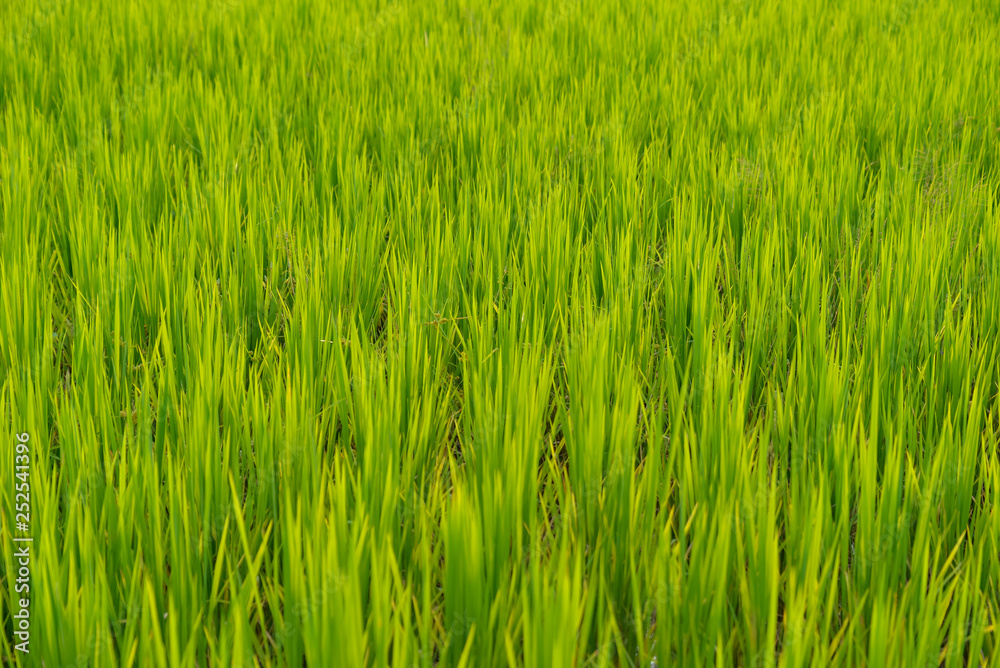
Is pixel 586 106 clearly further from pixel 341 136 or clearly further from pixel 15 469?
pixel 15 469

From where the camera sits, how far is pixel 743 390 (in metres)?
1.01

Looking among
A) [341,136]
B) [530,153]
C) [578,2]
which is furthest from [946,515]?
[578,2]

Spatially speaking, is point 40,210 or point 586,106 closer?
point 40,210

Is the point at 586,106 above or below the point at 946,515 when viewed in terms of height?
above

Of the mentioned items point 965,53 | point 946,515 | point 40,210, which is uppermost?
point 965,53

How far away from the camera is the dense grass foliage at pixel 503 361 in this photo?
764mm

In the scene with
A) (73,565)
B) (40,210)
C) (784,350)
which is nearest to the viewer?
(73,565)

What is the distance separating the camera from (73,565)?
0.74 m

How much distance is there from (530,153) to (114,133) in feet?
3.37

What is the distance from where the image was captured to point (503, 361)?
1.16m

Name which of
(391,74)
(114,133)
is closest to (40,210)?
(114,133)

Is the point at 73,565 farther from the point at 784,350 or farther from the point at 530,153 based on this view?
the point at 530,153

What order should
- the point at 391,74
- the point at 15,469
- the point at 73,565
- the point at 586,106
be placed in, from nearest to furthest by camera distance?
the point at 73,565, the point at 15,469, the point at 586,106, the point at 391,74

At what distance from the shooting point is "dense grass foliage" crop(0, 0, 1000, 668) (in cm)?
76
